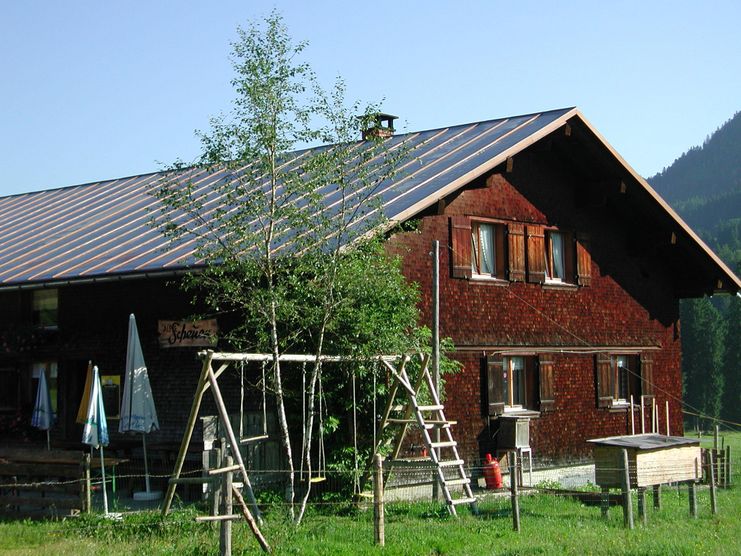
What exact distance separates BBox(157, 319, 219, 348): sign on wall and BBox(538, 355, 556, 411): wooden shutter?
22.5 ft

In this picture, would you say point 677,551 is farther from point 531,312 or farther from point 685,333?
point 685,333

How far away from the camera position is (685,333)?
70.7 m

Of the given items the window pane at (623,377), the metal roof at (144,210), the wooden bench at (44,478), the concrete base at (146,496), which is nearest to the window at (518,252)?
the metal roof at (144,210)

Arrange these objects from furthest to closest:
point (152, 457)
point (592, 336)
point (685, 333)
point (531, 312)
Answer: point (685, 333), point (592, 336), point (531, 312), point (152, 457)

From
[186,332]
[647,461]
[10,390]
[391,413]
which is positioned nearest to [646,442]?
[647,461]

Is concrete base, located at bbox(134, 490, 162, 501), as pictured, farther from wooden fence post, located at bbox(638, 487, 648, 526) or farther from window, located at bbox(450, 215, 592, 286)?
wooden fence post, located at bbox(638, 487, 648, 526)

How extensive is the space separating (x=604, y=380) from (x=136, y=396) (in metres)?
10.4

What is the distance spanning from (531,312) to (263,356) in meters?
8.38

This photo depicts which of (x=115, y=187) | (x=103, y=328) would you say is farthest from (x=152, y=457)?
(x=115, y=187)

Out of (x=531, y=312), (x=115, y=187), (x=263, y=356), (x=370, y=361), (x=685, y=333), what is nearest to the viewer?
(x=263, y=356)

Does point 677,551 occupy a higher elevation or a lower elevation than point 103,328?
lower

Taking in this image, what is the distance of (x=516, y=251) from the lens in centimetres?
2183

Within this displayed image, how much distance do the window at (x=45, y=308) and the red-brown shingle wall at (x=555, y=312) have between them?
6.58 m

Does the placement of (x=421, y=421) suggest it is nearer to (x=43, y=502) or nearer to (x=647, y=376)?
(x=43, y=502)
